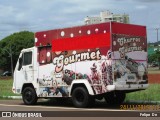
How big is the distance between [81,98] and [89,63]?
1507 millimetres

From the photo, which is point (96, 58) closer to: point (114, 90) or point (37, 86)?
point (114, 90)

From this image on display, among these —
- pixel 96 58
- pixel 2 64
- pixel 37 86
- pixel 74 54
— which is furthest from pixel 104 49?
pixel 2 64

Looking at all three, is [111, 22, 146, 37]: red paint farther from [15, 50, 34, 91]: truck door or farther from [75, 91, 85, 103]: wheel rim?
[15, 50, 34, 91]: truck door

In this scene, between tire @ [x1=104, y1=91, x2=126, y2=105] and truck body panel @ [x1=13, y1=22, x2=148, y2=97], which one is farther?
tire @ [x1=104, y1=91, x2=126, y2=105]

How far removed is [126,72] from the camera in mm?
17109

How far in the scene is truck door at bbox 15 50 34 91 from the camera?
19.8 meters

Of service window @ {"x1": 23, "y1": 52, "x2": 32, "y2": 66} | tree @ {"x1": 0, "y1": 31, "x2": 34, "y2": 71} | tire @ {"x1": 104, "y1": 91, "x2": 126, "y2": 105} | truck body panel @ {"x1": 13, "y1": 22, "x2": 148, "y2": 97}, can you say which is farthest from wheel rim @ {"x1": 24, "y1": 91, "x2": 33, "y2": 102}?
tree @ {"x1": 0, "y1": 31, "x2": 34, "y2": 71}

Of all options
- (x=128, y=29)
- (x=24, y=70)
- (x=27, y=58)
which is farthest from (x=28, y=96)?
(x=128, y=29)

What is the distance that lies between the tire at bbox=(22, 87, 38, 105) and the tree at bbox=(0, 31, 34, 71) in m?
74.8

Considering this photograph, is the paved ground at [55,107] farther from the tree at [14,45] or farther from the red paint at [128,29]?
the tree at [14,45]

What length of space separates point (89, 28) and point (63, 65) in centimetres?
200

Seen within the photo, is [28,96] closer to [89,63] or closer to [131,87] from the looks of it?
[89,63]

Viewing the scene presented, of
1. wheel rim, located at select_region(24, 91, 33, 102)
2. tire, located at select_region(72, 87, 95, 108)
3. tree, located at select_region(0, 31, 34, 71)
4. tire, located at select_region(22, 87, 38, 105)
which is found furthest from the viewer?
tree, located at select_region(0, 31, 34, 71)

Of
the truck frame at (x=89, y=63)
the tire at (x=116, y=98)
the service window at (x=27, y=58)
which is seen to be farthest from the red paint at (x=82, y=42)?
the tire at (x=116, y=98)
